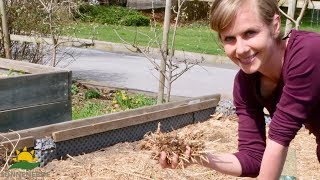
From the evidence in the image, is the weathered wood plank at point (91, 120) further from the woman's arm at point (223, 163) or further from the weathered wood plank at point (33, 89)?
the woman's arm at point (223, 163)

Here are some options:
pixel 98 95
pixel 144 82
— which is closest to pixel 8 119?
pixel 98 95

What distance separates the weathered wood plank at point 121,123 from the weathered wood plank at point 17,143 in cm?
25

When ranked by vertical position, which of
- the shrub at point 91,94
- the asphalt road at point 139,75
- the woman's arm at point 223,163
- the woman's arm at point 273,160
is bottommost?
the asphalt road at point 139,75

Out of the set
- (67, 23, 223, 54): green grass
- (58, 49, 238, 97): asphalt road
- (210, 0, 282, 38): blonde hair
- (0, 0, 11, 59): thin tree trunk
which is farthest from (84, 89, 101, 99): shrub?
(67, 23, 223, 54): green grass

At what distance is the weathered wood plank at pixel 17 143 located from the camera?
167 inches

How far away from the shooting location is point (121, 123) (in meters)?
5.34

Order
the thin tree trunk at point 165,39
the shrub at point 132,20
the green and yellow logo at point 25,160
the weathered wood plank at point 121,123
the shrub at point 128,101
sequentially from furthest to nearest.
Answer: the shrub at point 132,20
the shrub at point 128,101
the thin tree trunk at point 165,39
the weathered wood plank at point 121,123
the green and yellow logo at point 25,160

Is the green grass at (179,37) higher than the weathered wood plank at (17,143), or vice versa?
the weathered wood plank at (17,143)

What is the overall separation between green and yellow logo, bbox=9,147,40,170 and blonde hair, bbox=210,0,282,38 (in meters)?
2.72

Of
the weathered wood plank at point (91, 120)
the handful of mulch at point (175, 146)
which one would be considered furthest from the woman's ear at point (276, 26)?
the weathered wood plank at point (91, 120)

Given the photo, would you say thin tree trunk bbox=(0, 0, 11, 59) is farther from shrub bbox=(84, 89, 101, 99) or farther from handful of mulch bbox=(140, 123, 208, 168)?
handful of mulch bbox=(140, 123, 208, 168)

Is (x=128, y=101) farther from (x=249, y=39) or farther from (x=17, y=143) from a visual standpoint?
(x=249, y=39)

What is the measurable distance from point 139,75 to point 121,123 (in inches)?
207

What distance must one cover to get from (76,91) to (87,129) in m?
2.69
